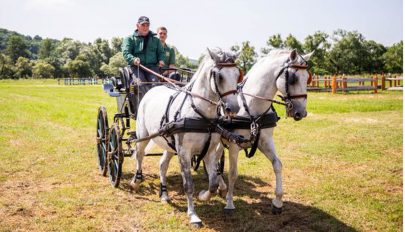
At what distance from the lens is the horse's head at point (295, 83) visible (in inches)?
201

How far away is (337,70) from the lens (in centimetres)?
6938

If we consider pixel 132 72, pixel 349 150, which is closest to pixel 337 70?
pixel 349 150

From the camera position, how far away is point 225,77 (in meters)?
4.55

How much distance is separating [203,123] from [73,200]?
3.11m

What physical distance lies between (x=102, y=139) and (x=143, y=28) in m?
2.68

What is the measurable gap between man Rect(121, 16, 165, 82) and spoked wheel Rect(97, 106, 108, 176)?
1.32 m

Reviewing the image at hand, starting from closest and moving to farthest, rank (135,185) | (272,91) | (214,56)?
(214,56), (272,91), (135,185)

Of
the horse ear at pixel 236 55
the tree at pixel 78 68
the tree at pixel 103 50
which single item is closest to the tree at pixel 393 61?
the tree at pixel 78 68

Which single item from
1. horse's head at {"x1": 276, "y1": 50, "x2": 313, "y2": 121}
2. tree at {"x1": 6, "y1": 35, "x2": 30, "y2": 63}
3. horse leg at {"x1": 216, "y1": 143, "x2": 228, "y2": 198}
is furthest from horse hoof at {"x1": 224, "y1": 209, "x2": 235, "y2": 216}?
tree at {"x1": 6, "y1": 35, "x2": 30, "y2": 63}

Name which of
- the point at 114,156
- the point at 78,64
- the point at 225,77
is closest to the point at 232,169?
the point at 225,77

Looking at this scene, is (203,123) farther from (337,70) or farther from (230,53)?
(337,70)

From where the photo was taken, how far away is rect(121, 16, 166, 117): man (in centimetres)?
724

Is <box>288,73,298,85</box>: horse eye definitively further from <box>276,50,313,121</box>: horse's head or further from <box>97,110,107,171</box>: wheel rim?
<box>97,110,107,171</box>: wheel rim

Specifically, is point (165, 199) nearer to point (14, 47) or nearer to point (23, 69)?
point (23, 69)
